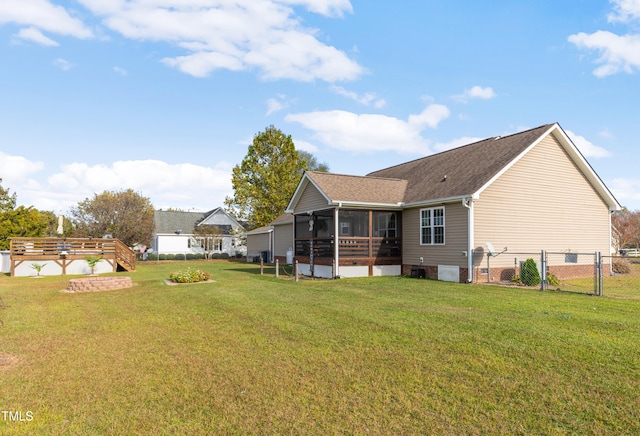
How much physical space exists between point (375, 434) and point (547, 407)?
1.85 metres

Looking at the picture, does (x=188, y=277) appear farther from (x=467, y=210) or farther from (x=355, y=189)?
(x=467, y=210)

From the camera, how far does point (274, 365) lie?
5.33 metres

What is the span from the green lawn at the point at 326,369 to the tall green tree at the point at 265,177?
29471 mm

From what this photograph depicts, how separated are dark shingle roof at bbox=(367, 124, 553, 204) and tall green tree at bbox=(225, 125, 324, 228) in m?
18.6

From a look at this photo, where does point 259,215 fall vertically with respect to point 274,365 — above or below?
above

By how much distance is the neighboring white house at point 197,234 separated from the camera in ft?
140

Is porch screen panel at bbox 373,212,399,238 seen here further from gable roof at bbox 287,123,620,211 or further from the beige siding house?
gable roof at bbox 287,123,620,211

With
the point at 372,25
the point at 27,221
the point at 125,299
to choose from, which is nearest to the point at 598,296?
the point at 372,25

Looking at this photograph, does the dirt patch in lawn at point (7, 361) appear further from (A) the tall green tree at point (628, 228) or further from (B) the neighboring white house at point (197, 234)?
(A) the tall green tree at point (628, 228)

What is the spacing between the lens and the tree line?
119 feet

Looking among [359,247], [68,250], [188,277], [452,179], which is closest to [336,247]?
[359,247]

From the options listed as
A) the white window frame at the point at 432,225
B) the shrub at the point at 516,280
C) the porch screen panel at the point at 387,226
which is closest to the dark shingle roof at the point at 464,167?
the white window frame at the point at 432,225

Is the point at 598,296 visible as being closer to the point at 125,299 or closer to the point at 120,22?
the point at 125,299

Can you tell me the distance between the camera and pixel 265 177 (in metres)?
38.9
